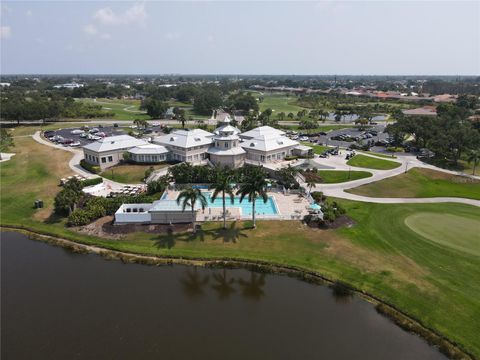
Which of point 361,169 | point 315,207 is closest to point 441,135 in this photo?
point 361,169

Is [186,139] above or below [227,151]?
above

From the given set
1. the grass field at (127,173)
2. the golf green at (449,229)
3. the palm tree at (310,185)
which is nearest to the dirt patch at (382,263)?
the golf green at (449,229)

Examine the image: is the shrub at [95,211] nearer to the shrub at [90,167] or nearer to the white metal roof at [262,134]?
the shrub at [90,167]

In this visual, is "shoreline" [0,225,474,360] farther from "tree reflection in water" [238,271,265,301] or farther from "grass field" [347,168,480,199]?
"grass field" [347,168,480,199]

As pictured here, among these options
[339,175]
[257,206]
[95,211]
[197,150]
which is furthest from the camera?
[197,150]

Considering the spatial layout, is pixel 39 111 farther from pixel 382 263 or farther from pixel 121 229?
pixel 382 263

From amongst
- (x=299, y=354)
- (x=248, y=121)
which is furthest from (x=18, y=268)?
(x=248, y=121)

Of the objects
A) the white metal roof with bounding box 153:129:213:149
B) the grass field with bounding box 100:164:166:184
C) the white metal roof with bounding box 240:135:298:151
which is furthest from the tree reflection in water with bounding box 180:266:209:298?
the white metal roof with bounding box 240:135:298:151
